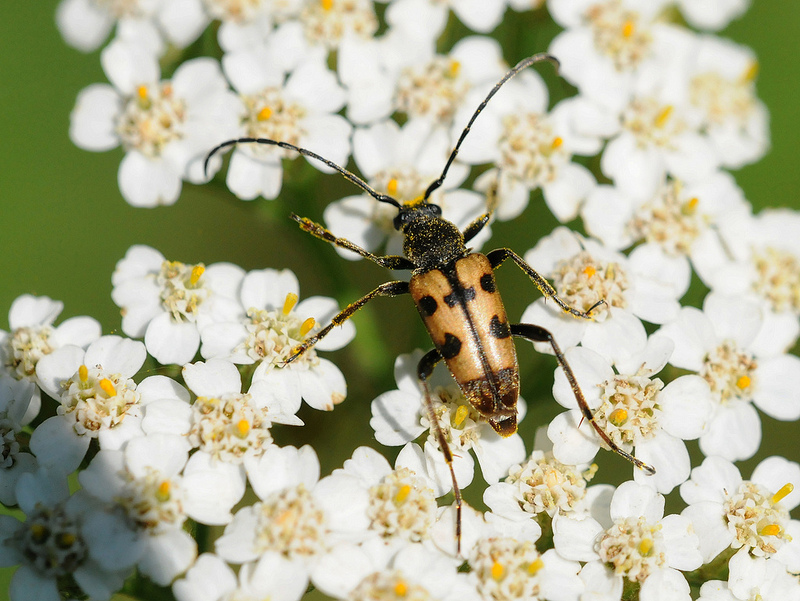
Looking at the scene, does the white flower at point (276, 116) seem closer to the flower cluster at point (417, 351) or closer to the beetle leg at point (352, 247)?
the flower cluster at point (417, 351)

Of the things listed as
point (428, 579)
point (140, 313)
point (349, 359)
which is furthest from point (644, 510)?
Answer: point (140, 313)

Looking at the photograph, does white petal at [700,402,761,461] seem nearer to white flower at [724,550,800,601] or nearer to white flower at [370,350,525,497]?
white flower at [724,550,800,601]

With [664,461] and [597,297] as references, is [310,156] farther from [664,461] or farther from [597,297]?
[664,461]

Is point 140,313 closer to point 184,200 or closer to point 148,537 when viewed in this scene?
point 148,537

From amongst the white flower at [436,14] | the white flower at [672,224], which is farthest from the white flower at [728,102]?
the white flower at [436,14]

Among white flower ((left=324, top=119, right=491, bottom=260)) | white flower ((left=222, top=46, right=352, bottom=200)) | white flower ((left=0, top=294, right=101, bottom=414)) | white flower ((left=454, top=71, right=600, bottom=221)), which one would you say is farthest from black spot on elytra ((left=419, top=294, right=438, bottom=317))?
white flower ((left=0, top=294, right=101, bottom=414))

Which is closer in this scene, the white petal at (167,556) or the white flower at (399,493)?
the white petal at (167,556)
